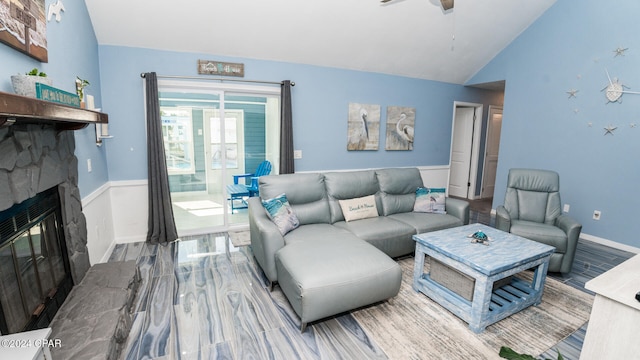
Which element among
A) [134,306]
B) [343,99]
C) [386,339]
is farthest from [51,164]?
[343,99]

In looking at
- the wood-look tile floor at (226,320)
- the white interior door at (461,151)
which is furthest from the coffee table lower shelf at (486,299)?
the white interior door at (461,151)

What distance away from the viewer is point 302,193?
311cm

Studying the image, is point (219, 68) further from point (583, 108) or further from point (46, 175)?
point (583, 108)

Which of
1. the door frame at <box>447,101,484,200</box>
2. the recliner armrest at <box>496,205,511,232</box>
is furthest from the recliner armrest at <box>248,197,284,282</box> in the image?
the door frame at <box>447,101,484,200</box>

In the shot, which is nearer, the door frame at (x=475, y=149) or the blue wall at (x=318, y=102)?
the blue wall at (x=318, y=102)

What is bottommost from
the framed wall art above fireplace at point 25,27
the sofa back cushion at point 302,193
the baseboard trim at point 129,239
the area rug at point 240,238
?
the area rug at point 240,238

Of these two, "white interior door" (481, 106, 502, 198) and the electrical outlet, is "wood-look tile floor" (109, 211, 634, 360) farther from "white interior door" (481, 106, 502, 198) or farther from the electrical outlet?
"white interior door" (481, 106, 502, 198)

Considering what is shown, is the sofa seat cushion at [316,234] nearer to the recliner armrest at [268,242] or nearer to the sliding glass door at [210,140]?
the recliner armrest at [268,242]

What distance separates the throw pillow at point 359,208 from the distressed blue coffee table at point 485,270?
2.82 feet

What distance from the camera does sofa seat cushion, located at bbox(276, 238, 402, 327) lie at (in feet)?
6.39

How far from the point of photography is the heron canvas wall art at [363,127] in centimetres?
465

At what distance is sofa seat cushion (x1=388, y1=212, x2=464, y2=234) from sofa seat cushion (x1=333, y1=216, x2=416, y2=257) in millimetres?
91

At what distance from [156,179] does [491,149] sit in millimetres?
6383

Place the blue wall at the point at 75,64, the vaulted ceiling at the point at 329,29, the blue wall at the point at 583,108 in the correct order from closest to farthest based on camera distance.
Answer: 1. the blue wall at the point at 75,64
2. the vaulted ceiling at the point at 329,29
3. the blue wall at the point at 583,108
